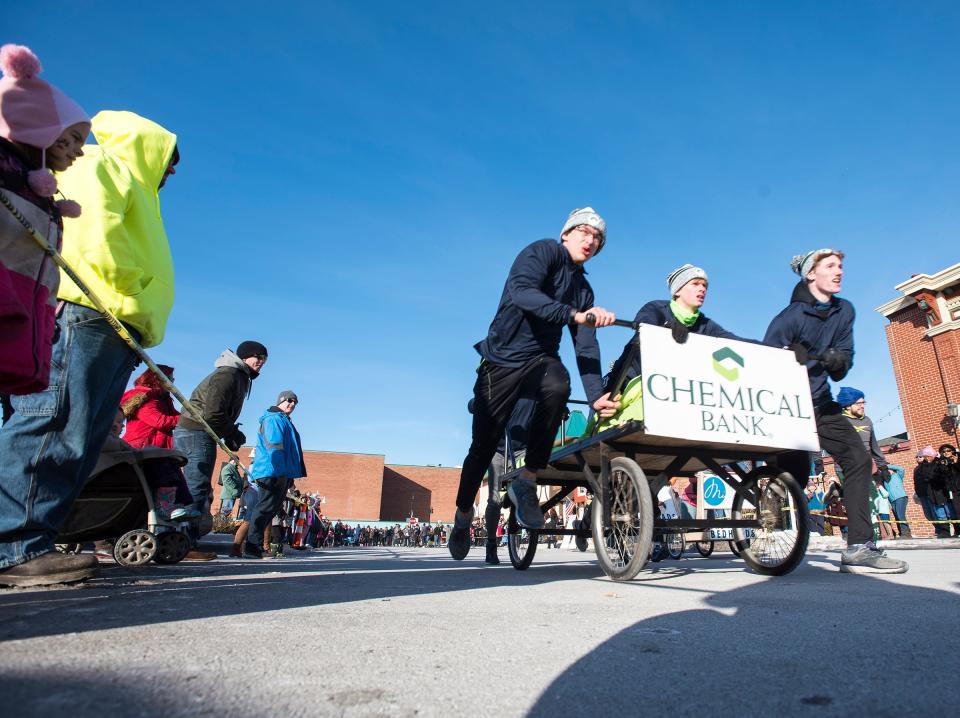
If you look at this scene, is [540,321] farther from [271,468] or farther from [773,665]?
[271,468]

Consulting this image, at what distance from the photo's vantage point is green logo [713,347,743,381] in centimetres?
364

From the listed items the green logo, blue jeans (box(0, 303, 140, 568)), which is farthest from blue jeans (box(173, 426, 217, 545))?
the green logo

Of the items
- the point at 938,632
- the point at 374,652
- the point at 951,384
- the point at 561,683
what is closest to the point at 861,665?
the point at 938,632

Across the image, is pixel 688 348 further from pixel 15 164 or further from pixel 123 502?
pixel 123 502

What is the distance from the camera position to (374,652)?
1396mm

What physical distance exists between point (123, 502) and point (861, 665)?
4048 millimetres

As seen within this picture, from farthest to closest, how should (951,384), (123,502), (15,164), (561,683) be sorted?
(951,384)
(123,502)
(15,164)
(561,683)

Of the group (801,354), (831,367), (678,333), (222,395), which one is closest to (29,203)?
(678,333)

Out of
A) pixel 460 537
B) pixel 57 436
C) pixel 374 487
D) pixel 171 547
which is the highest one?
pixel 374 487

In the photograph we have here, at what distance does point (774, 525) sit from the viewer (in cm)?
391

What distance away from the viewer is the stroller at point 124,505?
3.70 metres

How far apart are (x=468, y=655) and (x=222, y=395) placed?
4.81 metres

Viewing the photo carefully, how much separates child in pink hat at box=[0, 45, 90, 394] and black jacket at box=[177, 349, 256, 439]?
11.1 feet

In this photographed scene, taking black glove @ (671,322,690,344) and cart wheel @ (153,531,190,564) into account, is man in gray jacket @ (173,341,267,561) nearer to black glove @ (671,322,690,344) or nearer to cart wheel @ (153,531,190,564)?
cart wheel @ (153,531,190,564)
